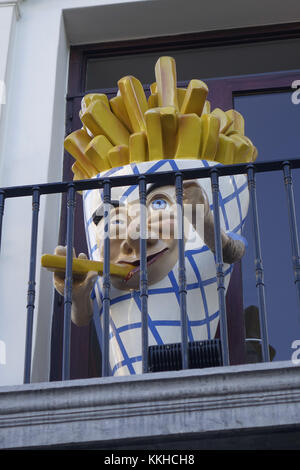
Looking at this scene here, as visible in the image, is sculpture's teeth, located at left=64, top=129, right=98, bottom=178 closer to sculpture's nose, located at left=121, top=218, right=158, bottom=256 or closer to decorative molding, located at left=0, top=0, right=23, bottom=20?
sculpture's nose, located at left=121, top=218, right=158, bottom=256

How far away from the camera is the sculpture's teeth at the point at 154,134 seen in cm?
509

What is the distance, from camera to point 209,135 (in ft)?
17.0

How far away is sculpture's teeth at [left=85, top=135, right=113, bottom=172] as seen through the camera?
527 centimetres

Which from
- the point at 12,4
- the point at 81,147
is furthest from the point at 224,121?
the point at 12,4

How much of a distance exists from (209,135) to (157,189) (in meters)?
0.35

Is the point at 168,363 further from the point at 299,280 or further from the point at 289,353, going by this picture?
the point at 289,353

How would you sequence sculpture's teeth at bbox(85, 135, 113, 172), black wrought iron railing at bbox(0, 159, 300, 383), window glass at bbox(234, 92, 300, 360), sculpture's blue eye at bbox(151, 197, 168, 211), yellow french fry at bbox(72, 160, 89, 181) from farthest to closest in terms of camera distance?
window glass at bbox(234, 92, 300, 360), yellow french fry at bbox(72, 160, 89, 181), sculpture's teeth at bbox(85, 135, 113, 172), sculpture's blue eye at bbox(151, 197, 168, 211), black wrought iron railing at bbox(0, 159, 300, 383)

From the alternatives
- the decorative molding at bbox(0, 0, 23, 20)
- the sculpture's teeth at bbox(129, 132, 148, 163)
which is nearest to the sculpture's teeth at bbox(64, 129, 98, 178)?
the sculpture's teeth at bbox(129, 132, 148, 163)

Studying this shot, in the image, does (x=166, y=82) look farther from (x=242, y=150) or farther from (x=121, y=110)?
(x=242, y=150)

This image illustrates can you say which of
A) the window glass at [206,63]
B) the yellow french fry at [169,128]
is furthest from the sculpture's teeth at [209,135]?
the window glass at [206,63]

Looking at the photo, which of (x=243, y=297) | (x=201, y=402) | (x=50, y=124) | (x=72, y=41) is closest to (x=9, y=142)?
(x=50, y=124)

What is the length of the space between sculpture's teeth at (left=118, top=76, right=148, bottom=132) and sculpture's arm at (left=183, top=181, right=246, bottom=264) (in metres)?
0.44
